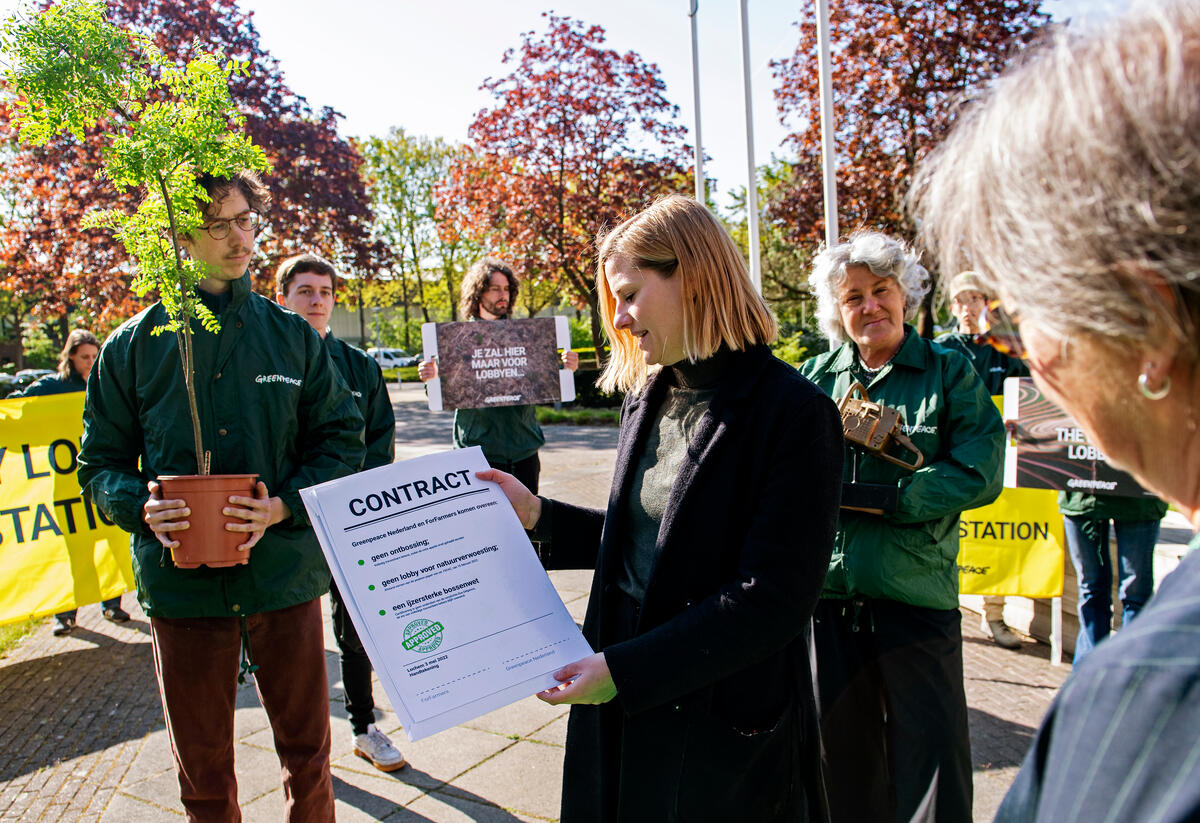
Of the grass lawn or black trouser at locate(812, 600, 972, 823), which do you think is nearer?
black trouser at locate(812, 600, 972, 823)

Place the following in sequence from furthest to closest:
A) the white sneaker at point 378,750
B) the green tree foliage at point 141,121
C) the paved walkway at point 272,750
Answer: the white sneaker at point 378,750 → the paved walkway at point 272,750 → the green tree foliage at point 141,121

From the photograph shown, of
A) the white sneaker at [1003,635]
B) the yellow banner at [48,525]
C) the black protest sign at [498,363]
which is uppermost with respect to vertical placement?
the black protest sign at [498,363]

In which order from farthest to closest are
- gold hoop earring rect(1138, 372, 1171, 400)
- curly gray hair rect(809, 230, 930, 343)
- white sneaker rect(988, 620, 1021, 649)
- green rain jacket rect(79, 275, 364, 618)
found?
white sneaker rect(988, 620, 1021, 649)
curly gray hair rect(809, 230, 930, 343)
green rain jacket rect(79, 275, 364, 618)
gold hoop earring rect(1138, 372, 1171, 400)

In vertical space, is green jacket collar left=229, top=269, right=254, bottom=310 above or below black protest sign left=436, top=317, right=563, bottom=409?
above

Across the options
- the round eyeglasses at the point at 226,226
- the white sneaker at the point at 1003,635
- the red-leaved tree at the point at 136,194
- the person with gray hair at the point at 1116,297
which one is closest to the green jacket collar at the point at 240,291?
the round eyeglasses at the point at 226,226

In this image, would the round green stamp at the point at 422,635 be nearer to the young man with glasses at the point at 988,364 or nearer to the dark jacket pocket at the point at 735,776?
the dark jacket pocket at the point at 735,776

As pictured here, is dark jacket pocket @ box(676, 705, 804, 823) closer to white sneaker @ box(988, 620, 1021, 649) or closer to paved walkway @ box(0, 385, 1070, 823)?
paved walkway @ box(0, 385, 1070, 823)

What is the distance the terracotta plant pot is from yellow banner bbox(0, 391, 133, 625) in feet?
13.8

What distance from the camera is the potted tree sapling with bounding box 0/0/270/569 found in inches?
87.7

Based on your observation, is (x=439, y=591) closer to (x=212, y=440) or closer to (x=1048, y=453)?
(x=212, y=440)

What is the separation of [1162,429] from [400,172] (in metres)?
36.1

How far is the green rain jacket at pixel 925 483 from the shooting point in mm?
2842

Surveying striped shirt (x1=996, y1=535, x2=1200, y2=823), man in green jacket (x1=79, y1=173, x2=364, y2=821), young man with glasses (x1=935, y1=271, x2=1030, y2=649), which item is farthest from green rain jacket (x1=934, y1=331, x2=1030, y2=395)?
striped shirt (x1=996, y1=535, x2=1200, y2=823)

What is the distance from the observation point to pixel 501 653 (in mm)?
1920
